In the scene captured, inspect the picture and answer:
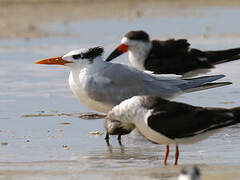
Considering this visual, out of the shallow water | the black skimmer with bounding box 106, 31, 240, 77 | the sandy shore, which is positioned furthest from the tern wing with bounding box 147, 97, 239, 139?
the sandy shore

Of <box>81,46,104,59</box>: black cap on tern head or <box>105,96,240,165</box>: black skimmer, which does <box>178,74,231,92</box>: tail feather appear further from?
<box>105,96,240,165</box>: black skimmer

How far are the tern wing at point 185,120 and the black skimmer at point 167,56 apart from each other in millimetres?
3334

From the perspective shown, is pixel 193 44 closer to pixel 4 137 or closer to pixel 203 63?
pixel 203 63

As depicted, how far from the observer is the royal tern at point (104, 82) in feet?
23.7

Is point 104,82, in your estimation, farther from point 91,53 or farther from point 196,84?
point 196,84

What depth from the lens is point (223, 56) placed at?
9.39 m

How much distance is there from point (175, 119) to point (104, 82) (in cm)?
157

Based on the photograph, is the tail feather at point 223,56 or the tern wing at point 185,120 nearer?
the tern wing at point 185,120

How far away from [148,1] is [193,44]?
283 inches

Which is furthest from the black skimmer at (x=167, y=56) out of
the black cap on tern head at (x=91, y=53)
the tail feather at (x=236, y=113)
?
the tail feather at (x=236, y=113)

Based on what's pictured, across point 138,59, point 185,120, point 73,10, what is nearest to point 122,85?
point 185,120

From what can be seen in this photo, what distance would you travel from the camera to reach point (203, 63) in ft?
30.5

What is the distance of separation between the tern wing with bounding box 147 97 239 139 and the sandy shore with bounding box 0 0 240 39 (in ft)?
29.4

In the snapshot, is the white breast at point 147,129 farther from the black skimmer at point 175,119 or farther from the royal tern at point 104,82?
the royal tern at point 104,82
